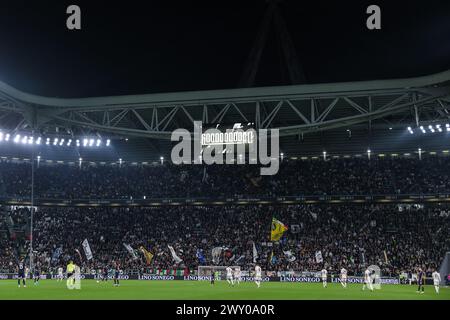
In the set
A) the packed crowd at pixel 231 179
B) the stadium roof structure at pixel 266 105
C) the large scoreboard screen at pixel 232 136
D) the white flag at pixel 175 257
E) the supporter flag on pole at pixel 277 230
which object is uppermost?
the stadium roof structure at pixel 266 105

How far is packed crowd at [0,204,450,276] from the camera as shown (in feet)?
176

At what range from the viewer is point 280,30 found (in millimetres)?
44156

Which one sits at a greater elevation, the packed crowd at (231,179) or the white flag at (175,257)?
the packed crowd at (231,179)

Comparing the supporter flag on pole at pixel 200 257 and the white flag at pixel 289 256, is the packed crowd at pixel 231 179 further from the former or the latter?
the supporter flag on pole at pixel 200 257

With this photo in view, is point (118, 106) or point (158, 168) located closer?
point (118, 106)

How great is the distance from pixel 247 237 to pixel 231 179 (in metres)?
8.90

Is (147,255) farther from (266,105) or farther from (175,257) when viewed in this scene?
(266,105)

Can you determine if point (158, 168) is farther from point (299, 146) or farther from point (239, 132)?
point (239, 132)

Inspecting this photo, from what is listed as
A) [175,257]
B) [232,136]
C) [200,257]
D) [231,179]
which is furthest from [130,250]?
[232,136]

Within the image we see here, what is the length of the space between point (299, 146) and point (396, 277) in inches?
730

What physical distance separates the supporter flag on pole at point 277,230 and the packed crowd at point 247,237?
1.23 metres

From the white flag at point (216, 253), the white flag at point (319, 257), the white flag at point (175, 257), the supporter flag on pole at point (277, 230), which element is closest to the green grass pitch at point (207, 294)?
the white flag at point (319, 257)

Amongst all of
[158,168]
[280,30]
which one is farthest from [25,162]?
[280,30]

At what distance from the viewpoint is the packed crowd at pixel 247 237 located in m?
53.8
